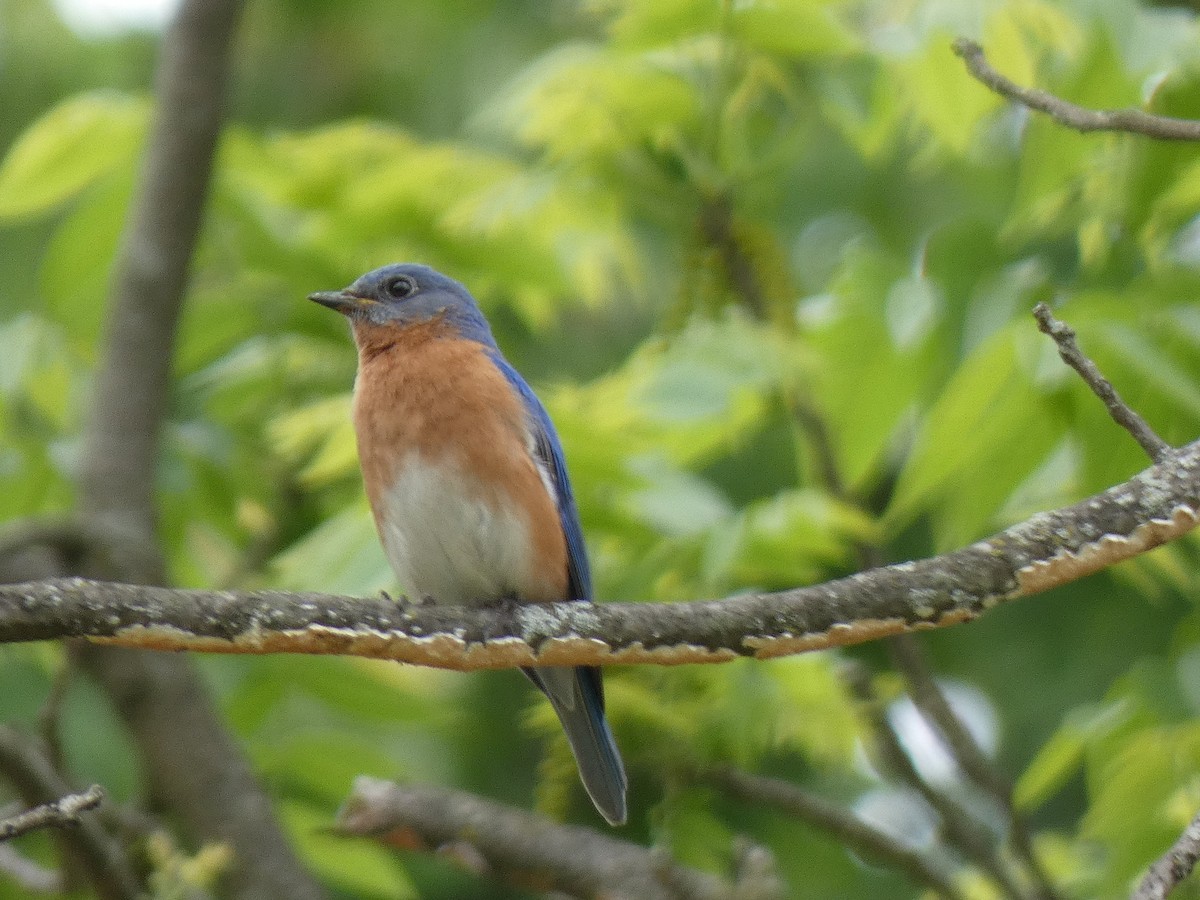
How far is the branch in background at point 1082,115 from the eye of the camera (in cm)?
322

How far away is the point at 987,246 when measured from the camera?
4352 millimetres

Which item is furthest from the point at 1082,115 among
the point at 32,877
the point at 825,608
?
the point at 32,877

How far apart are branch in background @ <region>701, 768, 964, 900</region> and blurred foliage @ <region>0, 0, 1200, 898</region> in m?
0.16

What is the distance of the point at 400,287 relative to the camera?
5.62 meters

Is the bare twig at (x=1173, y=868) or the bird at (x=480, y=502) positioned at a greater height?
the bare twig at (x=1173, y=868)

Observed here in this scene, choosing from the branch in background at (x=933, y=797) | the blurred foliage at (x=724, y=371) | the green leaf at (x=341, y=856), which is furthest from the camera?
the green leaf at (x=341, y=856)

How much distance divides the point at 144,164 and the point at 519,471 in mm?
1993

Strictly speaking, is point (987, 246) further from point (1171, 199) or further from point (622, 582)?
point (622, 582)

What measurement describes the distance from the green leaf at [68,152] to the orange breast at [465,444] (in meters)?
1.27

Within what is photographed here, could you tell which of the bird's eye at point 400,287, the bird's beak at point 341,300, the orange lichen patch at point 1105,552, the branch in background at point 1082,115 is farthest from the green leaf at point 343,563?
the branch in background at point 1082,115

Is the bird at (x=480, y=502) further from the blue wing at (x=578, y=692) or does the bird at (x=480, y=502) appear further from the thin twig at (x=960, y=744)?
the thin twig at (x=960, y=744)

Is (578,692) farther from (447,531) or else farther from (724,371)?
(724,371)

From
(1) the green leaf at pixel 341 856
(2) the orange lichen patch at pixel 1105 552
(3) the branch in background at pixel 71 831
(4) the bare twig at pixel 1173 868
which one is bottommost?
(1) the green leaf at pixel 341 856

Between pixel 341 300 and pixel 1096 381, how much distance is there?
308 cm
